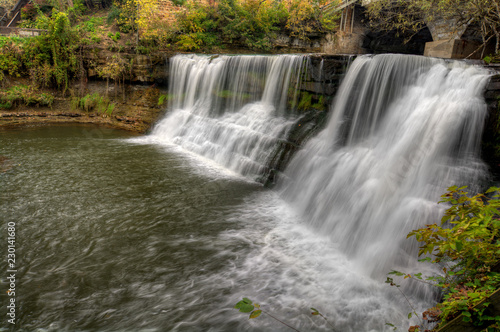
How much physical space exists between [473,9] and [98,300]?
494 inches

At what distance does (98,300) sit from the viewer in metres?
4.02

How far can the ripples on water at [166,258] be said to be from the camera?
3.81 m

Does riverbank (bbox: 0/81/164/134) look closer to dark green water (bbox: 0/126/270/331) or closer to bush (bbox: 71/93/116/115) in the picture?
bush (bbox: 71/93/116/115)

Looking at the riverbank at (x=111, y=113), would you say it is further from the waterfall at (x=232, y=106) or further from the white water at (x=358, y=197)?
the white water at (x=358, y=197)

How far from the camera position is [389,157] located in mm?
6191

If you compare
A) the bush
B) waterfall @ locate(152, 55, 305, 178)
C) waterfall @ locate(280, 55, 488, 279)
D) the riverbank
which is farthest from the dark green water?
the bush

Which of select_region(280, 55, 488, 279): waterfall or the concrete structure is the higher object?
the concrete structure

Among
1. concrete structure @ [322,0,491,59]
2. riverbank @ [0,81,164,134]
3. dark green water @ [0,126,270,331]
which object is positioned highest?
concrete structure @ [322,0,491,59]

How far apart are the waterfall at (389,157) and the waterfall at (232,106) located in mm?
1938

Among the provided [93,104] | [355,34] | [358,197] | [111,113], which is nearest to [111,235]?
[358,197]

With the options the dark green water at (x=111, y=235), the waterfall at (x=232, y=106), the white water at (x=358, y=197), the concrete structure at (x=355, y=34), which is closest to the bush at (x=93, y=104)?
the waterfall at (x=232, y=106)

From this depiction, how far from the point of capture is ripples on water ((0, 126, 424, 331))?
12.5 feet

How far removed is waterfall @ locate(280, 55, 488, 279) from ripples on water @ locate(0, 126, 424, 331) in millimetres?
579

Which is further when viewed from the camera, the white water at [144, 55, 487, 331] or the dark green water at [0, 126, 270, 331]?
the white water at [144, 55, 487, 331]
